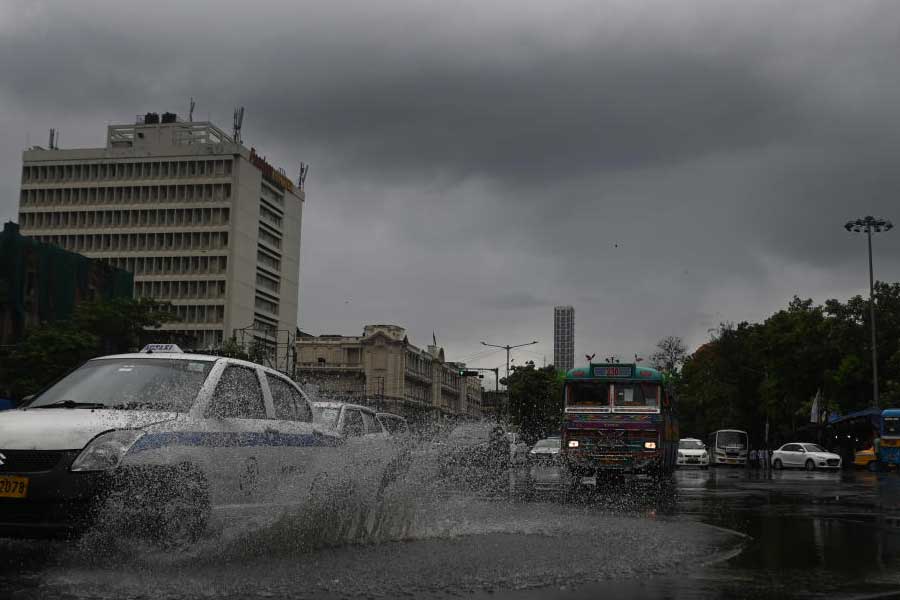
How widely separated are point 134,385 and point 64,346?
42502 mm

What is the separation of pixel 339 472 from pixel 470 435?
4.70m

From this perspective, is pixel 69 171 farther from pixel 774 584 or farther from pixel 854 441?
pixel 774 584

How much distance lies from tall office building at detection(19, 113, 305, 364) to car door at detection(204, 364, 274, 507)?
10199 cm

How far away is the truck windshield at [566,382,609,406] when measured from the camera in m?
22.2

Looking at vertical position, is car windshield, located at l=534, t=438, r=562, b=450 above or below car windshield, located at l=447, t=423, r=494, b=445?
below

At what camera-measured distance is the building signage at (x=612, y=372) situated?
22.3 meters

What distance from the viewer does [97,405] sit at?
784 centimetres

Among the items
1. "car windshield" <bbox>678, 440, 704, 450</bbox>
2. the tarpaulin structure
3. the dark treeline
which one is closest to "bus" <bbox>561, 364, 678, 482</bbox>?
the dark treeline

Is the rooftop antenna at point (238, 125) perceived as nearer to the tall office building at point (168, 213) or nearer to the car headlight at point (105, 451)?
the tall office building at point (168, 213)

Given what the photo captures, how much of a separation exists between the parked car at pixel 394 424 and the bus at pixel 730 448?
44.2 m

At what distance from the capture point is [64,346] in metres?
47.5

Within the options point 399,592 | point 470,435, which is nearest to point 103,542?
point 399,592

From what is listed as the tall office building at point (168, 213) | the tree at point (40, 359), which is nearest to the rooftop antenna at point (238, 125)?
the tall office building at point (168, 213)

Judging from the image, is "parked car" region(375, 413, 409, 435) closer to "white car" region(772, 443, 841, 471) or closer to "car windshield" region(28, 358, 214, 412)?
"car windshield" region(28, 358, 214, 412)
